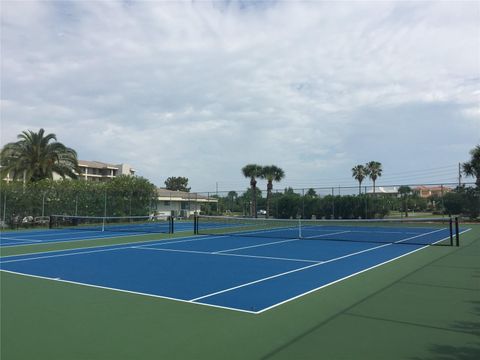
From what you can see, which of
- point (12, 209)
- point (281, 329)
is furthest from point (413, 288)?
point (12, 209)

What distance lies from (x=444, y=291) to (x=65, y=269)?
868 cm

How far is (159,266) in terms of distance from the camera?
11.1 meters

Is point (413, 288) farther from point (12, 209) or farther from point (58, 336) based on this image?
point (12, 209)

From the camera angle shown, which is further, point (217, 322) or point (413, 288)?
point (413, 288)

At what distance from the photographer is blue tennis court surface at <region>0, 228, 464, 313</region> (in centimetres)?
775

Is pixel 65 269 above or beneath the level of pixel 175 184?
beneath

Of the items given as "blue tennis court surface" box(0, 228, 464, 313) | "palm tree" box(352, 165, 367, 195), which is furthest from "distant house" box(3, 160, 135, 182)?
"blue tennis court surface" box(0, 228, 464, 313)

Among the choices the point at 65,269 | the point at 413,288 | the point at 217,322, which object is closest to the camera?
the point at 217,322

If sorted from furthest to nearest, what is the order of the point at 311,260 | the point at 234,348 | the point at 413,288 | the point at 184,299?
the point at 311,260 → the point at 413,288 → the point at 184,299 → the point at 234,348

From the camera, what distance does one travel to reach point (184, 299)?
7262mm

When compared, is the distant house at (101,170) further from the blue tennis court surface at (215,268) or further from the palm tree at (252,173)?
the blue tennis court surface at (215,268)

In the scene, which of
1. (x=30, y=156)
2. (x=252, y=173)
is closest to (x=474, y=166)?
(x=252, y=173)

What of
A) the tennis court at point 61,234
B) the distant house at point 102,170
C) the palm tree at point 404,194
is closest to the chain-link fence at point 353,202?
the palm tree at point 404,194

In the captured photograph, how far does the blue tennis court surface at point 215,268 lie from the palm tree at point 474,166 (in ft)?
69.7
